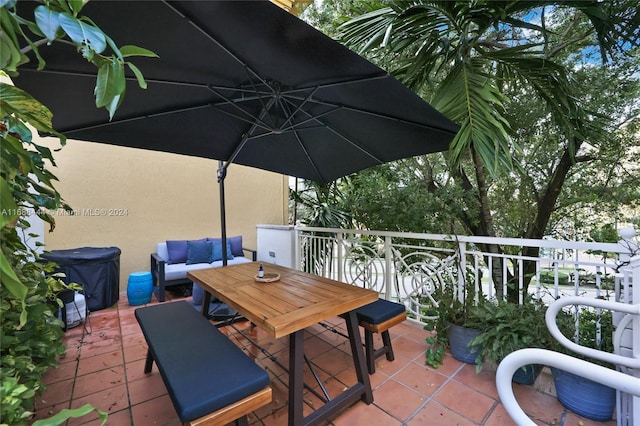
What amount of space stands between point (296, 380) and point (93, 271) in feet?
11.5

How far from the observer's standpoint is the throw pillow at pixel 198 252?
457 centimetres

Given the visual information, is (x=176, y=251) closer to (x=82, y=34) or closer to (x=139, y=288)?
(x=139, y=288)

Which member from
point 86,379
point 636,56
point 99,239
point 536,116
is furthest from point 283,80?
point 636,56

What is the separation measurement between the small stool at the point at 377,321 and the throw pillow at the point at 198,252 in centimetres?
330

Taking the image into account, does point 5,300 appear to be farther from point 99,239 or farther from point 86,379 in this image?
point 99,239

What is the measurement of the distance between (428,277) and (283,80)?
2552 millimetres

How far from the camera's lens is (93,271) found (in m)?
3.59

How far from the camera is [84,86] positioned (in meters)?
1.68

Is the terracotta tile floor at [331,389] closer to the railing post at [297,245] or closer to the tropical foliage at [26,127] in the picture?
the tropical foliage at [26,127]

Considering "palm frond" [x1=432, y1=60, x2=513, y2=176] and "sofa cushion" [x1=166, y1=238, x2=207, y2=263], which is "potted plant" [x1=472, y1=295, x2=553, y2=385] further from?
"sofa cushion" [x1=166, y1=238, x2=207, y2=263]

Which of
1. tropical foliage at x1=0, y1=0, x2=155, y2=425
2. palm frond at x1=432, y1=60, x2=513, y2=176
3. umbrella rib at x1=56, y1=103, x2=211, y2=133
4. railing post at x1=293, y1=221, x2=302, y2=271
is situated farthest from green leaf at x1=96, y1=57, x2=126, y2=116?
railing post at x1=293, y1=221, x2=302, y2=271

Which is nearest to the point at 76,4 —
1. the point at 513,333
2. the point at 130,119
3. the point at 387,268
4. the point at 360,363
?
the point at 130,119

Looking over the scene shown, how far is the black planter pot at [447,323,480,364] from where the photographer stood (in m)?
2.36

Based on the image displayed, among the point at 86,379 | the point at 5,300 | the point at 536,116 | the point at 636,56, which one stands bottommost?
the point at 86,379
